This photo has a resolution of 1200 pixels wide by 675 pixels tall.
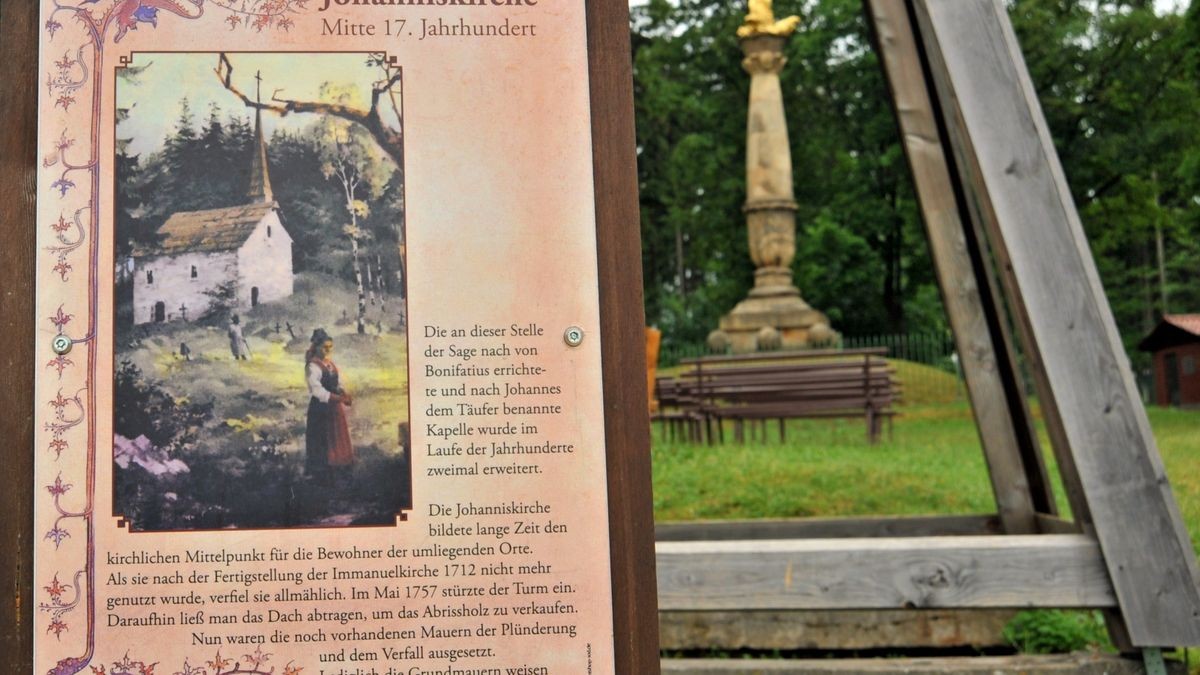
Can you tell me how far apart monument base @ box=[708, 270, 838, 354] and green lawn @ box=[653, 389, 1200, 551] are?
6170 mm

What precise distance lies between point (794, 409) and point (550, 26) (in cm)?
1027

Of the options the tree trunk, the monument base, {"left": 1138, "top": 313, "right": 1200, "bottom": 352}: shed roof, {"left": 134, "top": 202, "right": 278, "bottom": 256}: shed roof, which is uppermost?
the monument base

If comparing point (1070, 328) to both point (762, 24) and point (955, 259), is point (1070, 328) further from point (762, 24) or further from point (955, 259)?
point (762, 24)

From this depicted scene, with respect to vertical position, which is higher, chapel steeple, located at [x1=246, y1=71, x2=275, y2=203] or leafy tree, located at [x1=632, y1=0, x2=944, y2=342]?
leafy tree, located at [x1=632, y1=0, x2=944, y2=342]

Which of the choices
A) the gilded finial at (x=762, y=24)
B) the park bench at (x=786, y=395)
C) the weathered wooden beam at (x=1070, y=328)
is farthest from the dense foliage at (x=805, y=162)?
the weathered wooden beam at (x=1070, y=328)

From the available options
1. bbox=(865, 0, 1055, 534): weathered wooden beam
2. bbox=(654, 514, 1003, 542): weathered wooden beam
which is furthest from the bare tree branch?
bbox=(654, 514, 1003, 542): weathered wooden beam

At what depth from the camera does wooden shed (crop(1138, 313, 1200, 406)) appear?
20.7 ft

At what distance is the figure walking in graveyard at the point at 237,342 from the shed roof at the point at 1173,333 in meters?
5.99

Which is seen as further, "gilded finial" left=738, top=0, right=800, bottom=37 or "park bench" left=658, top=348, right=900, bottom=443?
"gilded finial" left=738, top=0, right=800, bottom=37

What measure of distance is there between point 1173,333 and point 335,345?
247 inches

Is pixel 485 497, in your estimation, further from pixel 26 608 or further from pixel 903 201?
pixel 903 201

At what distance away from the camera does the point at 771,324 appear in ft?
58.9

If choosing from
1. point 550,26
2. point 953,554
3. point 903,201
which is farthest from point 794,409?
point 903,201

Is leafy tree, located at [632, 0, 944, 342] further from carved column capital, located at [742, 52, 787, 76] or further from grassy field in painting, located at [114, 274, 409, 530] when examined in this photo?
grassy field in painting, located at [114, 274, 409, 530]
